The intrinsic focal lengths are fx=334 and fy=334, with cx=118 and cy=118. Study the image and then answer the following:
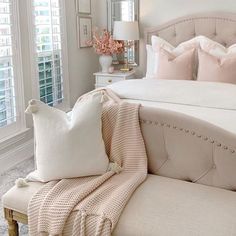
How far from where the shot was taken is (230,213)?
4.95ft

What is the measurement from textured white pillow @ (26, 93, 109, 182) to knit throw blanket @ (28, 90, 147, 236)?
6 cm

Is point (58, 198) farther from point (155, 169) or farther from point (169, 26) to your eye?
point (169, 26)

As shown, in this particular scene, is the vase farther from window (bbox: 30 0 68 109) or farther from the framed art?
window (bbox: 30 0 68 109)

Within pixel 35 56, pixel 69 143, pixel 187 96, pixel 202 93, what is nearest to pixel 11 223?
pixel 69 143

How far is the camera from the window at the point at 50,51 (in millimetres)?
3604

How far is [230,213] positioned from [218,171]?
336 mm

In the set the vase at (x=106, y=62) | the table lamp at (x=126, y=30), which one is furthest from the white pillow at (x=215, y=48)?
the vase at (x=106, y=62)

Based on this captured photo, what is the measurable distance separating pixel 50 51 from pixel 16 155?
1.25 meters

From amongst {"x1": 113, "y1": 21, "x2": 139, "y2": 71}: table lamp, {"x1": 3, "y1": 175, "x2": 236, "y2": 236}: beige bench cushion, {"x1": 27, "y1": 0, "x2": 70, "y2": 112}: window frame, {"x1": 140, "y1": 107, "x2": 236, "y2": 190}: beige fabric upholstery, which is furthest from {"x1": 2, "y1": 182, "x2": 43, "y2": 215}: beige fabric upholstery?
{"x1": 113, "y1": 21, "x2": 139, "y2": 71}: table lamp

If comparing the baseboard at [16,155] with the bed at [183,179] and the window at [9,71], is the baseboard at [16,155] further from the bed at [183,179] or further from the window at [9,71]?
the bed at [183,179]

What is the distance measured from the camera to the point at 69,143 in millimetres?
1773

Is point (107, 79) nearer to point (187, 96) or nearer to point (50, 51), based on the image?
point (50, 51)

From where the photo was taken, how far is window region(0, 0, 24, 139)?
10.3ft

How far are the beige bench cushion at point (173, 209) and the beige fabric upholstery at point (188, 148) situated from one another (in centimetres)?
10
